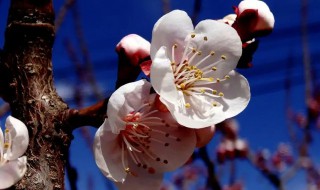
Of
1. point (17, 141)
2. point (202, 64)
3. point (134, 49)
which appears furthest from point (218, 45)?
point (17, 141)

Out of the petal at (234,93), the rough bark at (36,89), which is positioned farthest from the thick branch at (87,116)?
the petal at (234,93)

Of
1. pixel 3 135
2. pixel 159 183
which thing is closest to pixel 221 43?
pixel 159 183

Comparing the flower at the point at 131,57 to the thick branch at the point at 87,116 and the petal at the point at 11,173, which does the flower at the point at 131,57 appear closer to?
the thick branch at the point at 87,116

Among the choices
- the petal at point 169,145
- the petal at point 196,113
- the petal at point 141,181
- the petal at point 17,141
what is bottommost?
the petal at point 141,181

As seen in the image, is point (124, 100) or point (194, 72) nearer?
point (124, 100)

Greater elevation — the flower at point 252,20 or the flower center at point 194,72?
the flower at point 252,20

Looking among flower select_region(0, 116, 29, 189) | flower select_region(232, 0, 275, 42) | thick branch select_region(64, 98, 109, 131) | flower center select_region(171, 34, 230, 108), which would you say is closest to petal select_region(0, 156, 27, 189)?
flower select_region(0, 116, 29, 189)

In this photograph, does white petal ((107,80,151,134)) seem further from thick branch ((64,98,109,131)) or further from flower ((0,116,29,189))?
flower ((0,116,29,189))

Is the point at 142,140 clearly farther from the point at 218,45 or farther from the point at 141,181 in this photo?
the point at 218,45

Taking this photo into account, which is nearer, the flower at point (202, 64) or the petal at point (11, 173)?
the petal at point (11, 173)
